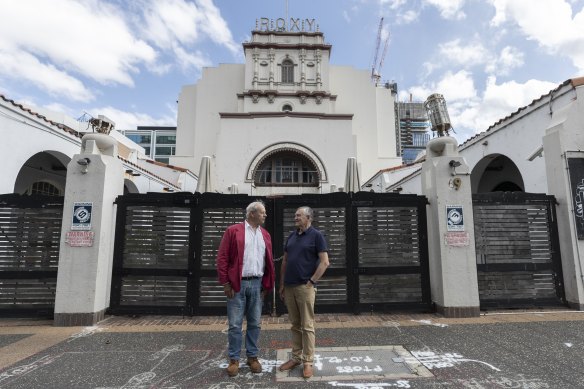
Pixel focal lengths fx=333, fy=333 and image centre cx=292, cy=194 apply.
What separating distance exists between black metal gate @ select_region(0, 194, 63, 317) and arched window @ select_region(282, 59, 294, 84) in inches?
993

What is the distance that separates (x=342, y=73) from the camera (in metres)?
31.6

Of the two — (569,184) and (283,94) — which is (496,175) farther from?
(283,94)

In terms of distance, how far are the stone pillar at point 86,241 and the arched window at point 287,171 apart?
16.6 metres

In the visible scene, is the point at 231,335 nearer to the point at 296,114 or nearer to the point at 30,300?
the point at 30,300

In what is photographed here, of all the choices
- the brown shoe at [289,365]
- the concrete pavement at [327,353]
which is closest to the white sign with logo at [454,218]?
the concrete pavement at [327,353]

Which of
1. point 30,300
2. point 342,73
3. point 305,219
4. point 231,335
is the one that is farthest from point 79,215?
point 342,73

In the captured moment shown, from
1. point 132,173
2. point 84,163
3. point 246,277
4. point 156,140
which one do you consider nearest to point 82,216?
point 84,163

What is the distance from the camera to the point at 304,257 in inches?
144

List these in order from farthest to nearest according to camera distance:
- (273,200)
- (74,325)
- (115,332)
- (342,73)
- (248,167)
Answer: (342,73), (248,167), (273,200), (74,325), (115,332)

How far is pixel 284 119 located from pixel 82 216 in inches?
717

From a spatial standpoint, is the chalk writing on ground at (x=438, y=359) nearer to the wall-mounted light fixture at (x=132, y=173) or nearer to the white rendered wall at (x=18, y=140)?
the white rendered wall at (x=18, y=140)

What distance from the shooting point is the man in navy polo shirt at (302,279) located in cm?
357

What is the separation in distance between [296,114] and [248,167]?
16.3ft

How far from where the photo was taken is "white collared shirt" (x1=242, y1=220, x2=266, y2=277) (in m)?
3.71
